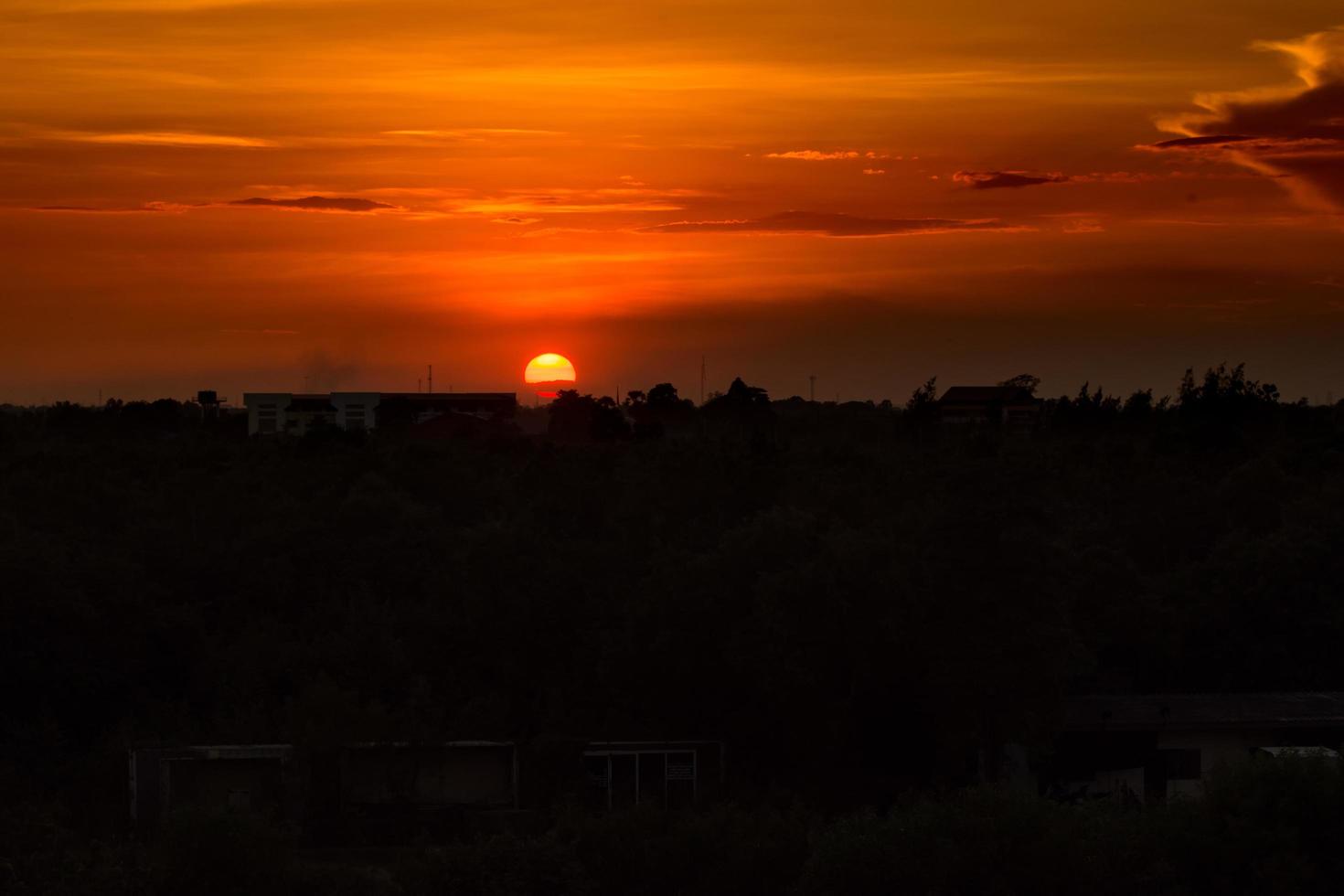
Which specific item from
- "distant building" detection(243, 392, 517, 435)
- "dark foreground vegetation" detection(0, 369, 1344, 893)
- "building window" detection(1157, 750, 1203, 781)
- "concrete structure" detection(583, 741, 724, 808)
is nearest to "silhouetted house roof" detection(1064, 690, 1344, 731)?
"building window" detection(1157, 750, 1203, 781)

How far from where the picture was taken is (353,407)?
133750mm

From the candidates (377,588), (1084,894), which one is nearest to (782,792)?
(1084,894)

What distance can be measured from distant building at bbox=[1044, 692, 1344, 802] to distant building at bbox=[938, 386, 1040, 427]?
2621 inches

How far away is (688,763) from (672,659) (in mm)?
1656

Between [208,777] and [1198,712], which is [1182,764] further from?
[208,777]

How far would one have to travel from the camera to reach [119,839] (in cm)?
2322

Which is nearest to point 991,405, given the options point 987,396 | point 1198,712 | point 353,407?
point 987,396

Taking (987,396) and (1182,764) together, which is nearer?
(1182,764)

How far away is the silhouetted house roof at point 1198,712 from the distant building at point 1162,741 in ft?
0.04

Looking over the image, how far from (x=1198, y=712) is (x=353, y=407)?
112 m

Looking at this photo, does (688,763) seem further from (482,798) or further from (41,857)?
(41,857)

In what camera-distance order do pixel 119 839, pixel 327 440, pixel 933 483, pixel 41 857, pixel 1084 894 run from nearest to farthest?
pixel 1084 894, pixel 41 857, pixel 119 839, pixel 933 483, pixel 327 440

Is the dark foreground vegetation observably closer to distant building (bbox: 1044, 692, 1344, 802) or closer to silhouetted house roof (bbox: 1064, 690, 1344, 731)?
silhouetted house roof (bbox: 1064, 690, 1344, 731)

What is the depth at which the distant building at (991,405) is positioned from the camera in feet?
317
